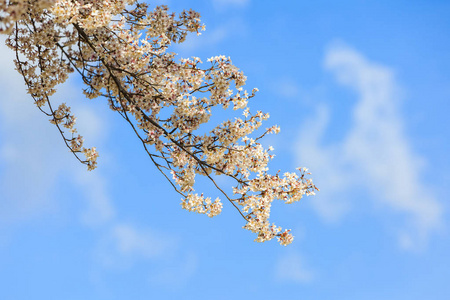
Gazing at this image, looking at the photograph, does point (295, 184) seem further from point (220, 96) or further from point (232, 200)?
point (220, 96)

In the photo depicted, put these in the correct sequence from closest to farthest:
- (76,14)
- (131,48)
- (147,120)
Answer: (76,14) < (131,48) < (147,120)

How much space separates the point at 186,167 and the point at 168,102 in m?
0.97

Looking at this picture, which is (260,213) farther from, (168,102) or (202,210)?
(168,102)

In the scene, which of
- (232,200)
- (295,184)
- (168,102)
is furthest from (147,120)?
(295,184)

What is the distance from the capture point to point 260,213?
782 cm

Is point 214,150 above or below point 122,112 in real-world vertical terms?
below

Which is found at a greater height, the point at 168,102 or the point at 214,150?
the point at 168,102

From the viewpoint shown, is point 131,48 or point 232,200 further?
point 232,200

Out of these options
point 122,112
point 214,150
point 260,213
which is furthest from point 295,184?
point 122,112

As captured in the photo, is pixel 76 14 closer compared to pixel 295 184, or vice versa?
pixel 76 14

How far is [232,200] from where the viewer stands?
305 inches

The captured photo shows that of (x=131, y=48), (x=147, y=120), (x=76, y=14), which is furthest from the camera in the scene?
(x=147, y=120)

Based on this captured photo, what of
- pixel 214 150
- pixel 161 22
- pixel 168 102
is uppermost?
pixel 161 22

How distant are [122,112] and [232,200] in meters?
2.08
